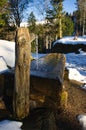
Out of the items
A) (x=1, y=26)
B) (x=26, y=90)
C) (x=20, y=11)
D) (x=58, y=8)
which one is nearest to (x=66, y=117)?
(x=26, y=90)

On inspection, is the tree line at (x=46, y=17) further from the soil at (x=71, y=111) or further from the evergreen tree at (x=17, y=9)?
the soil at (x=71, y=111)

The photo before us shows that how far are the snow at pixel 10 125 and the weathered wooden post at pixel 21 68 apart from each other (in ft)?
1.17

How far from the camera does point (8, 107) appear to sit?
7.03 m

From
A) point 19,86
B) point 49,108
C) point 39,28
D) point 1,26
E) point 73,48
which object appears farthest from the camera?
point 39,28

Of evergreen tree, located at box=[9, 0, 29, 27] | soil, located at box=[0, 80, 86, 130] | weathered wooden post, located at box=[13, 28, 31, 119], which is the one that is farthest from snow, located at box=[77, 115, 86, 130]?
evergreen tree, located at box=[9, 0, 29, 27]

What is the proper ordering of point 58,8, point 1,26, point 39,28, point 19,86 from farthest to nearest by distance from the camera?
point 39,28 → point 58,8 → point 1,26 → point 19,86

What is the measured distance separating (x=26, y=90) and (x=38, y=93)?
3.37ft

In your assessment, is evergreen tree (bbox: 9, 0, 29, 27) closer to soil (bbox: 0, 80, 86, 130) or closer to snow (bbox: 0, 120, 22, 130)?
soil (bbox: 0, 80, 86, 130)

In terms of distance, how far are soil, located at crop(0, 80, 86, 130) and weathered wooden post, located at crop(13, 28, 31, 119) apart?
565 mm

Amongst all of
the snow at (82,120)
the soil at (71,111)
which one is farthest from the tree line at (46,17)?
the snow at (82,120)

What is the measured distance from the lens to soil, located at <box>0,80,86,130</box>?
664cm

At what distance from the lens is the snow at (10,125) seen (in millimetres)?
5965

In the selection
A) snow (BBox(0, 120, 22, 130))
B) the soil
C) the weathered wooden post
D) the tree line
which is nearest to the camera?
snow (BBox(0, 120, 22, 130))

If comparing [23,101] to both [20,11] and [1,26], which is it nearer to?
[1,26]
